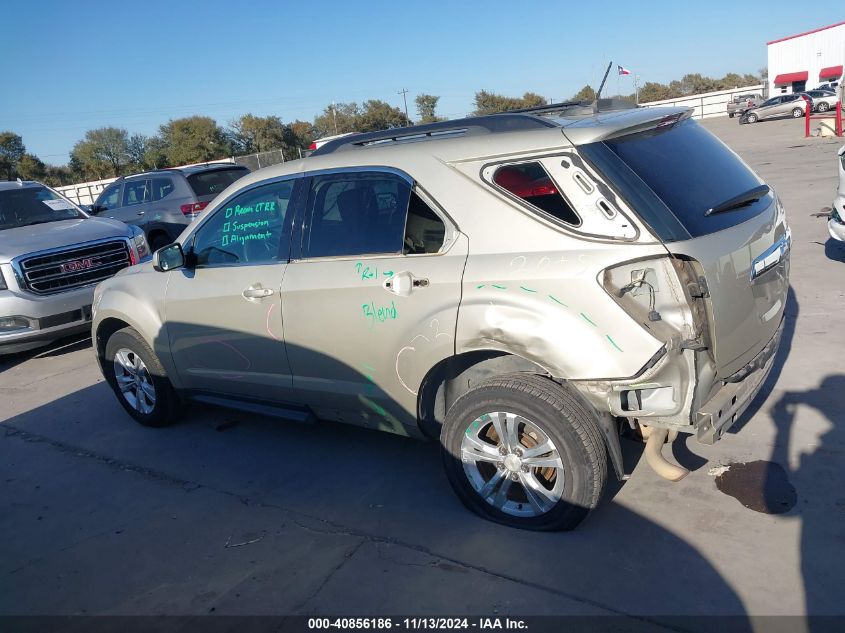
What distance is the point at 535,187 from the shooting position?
3.17 meters

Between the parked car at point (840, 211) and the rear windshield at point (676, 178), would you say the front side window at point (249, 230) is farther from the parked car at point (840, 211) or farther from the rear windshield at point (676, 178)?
the parked car at point (840, 211)

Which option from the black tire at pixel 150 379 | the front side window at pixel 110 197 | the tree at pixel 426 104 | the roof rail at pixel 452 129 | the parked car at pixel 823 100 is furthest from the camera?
the tree at pixel 426 104

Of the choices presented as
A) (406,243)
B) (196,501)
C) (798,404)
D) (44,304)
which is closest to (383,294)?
(406,243)

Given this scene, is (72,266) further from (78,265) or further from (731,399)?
(731,399)

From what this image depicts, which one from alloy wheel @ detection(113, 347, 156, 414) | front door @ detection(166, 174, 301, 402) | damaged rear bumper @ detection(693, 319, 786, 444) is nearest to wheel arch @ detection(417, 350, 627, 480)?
damaged rear bumper @ detection(693, 319, 786, 444)

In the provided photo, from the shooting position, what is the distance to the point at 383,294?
11.5ft

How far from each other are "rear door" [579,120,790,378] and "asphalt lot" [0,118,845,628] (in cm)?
80

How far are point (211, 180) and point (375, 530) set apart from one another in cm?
972

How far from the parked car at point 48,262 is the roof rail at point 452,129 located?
4.66m

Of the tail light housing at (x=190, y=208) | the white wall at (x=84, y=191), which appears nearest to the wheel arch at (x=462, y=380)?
the tail light housing at (x=190, y=208)

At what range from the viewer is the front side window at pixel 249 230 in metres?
4.09

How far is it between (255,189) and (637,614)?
3.26 metres

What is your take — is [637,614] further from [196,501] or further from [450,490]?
[196,501]

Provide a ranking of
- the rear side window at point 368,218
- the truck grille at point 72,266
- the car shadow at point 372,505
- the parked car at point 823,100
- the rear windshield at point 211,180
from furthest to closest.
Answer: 1. the parked car at point 823,100
2. the rear windshield at point 211,180
3. the truck grille at point 72,266
4. the rear side window at point 368,218
5. the car shadow at point 372,505
